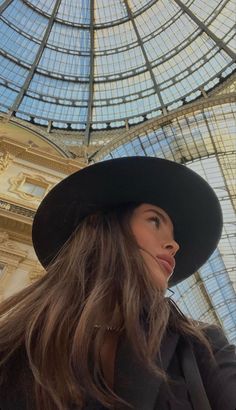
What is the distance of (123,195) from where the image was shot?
238 cm

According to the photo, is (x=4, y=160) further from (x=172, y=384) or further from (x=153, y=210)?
(x=172, y=384)

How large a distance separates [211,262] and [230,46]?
53.8ft

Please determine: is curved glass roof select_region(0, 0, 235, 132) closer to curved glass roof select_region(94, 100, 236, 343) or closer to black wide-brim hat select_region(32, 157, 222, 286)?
curved glass roof select_region(94, 100, 236, 343)

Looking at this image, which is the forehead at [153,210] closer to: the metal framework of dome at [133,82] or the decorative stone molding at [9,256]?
the decorative stone molding at [9,256]

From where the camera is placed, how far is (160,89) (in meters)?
32.1

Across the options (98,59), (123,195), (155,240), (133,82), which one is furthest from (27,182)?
(98,59)

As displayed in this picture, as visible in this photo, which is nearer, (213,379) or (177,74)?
(213,379)

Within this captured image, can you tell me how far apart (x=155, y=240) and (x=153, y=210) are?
28 centimetres

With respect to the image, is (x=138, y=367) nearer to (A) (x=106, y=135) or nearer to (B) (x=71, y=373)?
(B) (x=71, y=373)

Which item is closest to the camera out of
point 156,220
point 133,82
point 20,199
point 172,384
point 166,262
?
point 172,384

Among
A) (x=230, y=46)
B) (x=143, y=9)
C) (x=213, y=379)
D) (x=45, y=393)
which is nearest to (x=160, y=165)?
(x=213, y=379)

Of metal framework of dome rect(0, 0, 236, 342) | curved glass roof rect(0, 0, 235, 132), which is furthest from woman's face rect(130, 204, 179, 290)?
curved glass roof rect(0, 0, 235, 132)

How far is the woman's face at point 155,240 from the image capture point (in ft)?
6.26

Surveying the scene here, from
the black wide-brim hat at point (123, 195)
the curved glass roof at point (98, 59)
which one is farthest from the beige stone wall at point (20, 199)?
the curved glass roof at point (98, 59)
